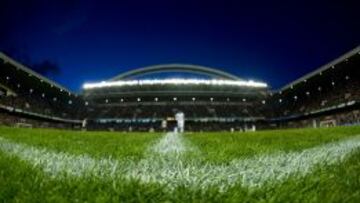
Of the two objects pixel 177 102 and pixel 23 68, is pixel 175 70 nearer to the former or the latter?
pixel 177 102

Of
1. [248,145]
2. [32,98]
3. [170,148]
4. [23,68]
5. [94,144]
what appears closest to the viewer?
[170,148]

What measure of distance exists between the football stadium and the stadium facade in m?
0.22

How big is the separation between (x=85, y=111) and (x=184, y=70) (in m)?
25.9

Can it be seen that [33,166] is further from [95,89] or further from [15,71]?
[95,89]

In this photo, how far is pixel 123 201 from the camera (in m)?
2.18

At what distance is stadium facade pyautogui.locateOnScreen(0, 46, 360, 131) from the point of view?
2391 inches

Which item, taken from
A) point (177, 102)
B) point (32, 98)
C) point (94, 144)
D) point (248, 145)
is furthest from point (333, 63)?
point (94, 144)

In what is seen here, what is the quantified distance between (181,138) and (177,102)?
72.7 meters

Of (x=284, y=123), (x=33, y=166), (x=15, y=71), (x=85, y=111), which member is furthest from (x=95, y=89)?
(x=33, y=166)

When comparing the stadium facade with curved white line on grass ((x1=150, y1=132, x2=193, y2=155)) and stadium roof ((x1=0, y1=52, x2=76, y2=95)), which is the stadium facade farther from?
curved white line on grass ((x1=150, y1=132, x2=193, y2=155))

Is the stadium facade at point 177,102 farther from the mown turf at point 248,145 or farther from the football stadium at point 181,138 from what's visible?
Answer: the mown turf at point 248,145

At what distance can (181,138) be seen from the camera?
12.1 meters

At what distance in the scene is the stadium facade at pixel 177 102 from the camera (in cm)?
6072

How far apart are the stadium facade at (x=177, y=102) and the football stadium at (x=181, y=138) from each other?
22 centimetres
